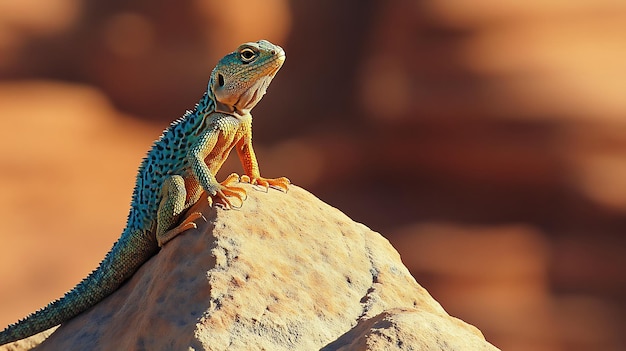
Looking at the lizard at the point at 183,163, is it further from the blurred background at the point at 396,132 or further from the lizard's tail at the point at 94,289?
the blurred background at the point at 396,132

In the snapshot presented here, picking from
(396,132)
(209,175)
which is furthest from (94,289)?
(396,132)

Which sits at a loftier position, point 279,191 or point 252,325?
point 279,191

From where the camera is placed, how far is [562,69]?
436 inches

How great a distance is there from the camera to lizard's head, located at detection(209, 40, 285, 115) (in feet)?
13.6

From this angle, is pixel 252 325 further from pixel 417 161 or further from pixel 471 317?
pixel 417 161

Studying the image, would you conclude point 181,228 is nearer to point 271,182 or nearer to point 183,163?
point 183,163

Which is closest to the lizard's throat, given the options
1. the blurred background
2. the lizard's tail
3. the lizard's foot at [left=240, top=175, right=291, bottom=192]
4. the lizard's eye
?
the lizard's eye

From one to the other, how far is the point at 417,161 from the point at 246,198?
8339 millimetres

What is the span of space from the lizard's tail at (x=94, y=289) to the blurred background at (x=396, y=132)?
19.3 ft

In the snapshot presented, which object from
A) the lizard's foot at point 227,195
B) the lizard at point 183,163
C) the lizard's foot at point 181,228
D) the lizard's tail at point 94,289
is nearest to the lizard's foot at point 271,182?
the lizard at point 183,163

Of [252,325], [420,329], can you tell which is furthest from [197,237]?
[420,329]

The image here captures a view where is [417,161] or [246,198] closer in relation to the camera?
[246,198]

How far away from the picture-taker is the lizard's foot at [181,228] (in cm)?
378

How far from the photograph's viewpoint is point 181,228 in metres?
3.81
